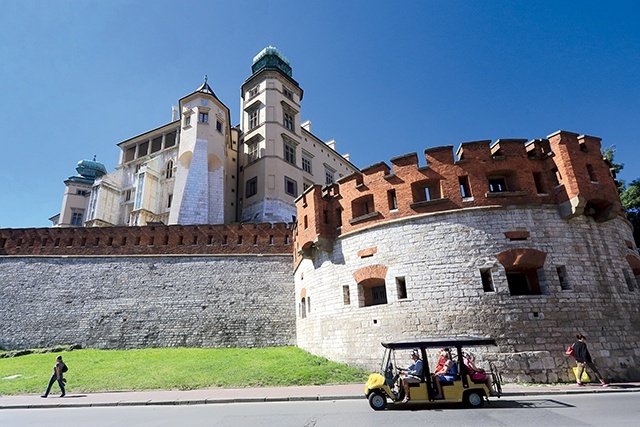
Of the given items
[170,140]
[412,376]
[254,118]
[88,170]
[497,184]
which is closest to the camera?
[412,376]

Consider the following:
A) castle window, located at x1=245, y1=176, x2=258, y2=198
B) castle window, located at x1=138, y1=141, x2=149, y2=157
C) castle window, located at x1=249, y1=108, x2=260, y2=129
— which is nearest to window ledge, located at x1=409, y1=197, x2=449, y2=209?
castle window, located at x1=245, y1=176, x2=258, y2=198

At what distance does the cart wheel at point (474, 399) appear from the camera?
27.3 ft

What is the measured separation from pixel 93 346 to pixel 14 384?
766 centimetres

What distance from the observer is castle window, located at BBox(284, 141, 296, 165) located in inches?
1476

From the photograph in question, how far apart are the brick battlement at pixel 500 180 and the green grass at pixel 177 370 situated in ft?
21.1

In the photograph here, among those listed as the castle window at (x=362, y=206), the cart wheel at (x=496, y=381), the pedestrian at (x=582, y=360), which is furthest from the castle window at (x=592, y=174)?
the castle window at (x=362, y=206)

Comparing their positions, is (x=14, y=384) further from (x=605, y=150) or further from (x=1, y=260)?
(x=605, y=150)

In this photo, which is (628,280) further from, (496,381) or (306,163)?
(306,163)

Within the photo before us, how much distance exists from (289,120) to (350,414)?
35877 mm

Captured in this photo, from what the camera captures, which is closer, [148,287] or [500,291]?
[500,291]

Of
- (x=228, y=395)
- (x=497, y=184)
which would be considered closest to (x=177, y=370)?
(x=228, y=395)

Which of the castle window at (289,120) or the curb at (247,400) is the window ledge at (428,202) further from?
the castle window at (289,120)

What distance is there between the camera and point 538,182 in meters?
13.7

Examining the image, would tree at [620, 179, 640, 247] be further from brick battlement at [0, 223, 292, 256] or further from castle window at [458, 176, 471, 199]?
brick battlement at [0, 223, 292, 256]
